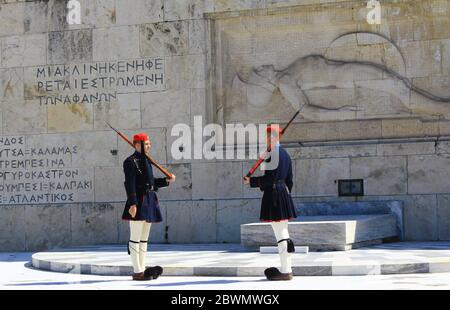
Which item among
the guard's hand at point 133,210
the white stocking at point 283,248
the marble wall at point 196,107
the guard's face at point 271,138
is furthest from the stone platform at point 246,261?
the guard's face at point 271,138

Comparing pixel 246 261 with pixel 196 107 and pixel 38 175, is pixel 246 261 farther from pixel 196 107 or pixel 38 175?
pixel 38 175

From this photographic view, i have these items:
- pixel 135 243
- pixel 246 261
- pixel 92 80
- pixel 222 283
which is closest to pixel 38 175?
pixel 92 80

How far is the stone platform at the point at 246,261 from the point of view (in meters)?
11.8

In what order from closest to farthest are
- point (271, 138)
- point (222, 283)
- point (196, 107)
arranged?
1. point (222, 283)
2. point (271, 138)
3. point (196, 107)

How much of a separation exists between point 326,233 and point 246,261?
1.59m

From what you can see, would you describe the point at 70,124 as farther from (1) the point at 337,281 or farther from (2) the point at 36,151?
(1) the point at 337,281

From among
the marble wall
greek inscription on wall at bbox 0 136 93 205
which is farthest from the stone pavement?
greek inscription on wall at bbox 0 136 93 205

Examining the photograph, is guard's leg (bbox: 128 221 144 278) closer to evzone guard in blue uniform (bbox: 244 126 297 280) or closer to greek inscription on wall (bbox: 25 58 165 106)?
evzone guard in blue uniform (bbox: 244 126 297 280)

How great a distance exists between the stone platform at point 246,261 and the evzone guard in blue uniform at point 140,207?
70cm

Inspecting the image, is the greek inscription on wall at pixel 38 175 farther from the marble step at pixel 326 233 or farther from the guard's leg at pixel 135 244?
the guard's leg at pixel 135 244

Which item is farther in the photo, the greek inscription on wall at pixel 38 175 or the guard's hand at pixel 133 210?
the greek inscription on wall at pixel 38 175

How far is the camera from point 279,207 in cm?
1125

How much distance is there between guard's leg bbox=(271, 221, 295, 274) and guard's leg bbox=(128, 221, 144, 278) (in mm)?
1701

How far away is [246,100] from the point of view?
16.7 m
